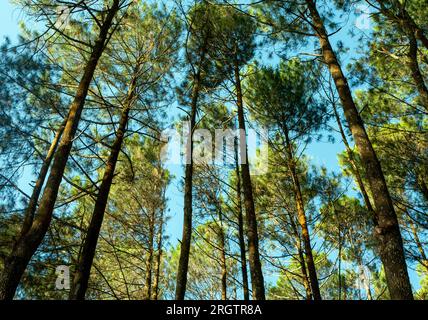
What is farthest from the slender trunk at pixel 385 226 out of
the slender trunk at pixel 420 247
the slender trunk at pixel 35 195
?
the slender trunk at pixel 420 247

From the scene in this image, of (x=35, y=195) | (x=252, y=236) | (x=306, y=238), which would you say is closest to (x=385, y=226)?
(x=252, y=236)

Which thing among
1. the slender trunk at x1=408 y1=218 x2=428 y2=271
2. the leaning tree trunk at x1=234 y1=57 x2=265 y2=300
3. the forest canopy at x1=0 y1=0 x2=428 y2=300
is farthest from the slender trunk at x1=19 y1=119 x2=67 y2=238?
the slender trunk at x1=408 y1=218 x2=428 y2=271

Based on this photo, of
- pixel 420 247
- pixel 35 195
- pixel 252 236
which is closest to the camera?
pixel 35 195

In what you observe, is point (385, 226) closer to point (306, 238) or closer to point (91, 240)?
point (306, 238)

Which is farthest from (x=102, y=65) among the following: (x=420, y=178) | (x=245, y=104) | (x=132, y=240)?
(x=420, y=178)

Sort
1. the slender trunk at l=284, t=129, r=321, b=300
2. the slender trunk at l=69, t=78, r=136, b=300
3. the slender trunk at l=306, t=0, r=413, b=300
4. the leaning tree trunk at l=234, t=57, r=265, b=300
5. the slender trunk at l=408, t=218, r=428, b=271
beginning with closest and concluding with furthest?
the slender trunk at l=306, t=0, r=413, b=300 → the slender trunk at l=69, t=78, r=136, b=300 → the leaning tree trunk at l=234, t=57, r=265, b=300 → the slender trunk at l=284, t=129, r=321, b=300 → the slender trunk at l=408, t=218, r=428, b=271

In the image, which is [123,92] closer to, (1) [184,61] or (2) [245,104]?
(1) [184,61]

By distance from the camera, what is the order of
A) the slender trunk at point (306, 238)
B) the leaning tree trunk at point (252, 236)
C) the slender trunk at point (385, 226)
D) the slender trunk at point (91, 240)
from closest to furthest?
the slender trunk at point (385, 226), the slender trunk at point (91, 240), the leaning tree trunk at point (252, 236), the slender trunk at point (306, 238)

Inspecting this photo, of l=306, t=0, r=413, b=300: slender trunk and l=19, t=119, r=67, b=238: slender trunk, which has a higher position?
l=19, t=119, r=67, b=238: slender trunk

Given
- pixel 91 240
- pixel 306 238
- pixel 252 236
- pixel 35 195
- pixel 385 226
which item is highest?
pixel 35 195

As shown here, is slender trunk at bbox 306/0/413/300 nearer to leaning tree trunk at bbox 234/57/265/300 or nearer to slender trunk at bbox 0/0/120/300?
leaning tree trunk at bbox 234/57/265/300

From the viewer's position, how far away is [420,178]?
7.66 m

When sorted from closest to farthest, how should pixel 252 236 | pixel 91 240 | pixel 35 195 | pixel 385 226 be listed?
1. pixel 385 226
2. pixel 91 240
3. pixel 35 195
4. pixel 252 236

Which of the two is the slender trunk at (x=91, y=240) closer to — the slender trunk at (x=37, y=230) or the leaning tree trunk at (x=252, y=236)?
the slender trunk at (x=37, y=230)
